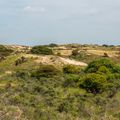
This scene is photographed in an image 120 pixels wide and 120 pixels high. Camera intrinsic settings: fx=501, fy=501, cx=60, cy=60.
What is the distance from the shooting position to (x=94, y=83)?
47.1 m

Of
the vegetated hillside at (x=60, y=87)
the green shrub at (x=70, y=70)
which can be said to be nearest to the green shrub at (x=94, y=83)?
the vegetated hillside at (x=60, y=87)

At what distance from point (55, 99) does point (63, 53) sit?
4087 centimetres

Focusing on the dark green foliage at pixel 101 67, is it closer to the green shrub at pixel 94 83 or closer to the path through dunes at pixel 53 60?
the path through dunes at pixel 53 60

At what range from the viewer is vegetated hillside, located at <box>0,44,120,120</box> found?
101 ft

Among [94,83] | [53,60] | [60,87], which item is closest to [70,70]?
[53,60]

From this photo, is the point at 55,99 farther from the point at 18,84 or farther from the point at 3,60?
the point at 3,60

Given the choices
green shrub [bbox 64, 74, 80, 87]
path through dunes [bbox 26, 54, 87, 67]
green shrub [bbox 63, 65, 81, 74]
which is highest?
path through dunes [bbox 26, 54, 87, 67]

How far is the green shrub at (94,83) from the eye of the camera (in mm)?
46703

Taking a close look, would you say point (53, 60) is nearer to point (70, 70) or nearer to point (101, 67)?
point (70, 70)

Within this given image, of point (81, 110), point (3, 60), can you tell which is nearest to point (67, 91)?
point (81, 110)

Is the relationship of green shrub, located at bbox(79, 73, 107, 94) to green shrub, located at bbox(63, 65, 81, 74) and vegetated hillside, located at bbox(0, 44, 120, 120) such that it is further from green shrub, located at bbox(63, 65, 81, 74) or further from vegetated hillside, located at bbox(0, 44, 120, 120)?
green shrub, located at bbox(63, 65, 81, 74)

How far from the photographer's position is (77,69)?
6003 cm

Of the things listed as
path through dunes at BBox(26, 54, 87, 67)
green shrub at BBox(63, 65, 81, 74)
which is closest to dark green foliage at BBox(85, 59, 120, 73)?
green shrub at BBox(63, 65, 81, 74)

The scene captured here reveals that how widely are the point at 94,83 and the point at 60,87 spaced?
3.22m
